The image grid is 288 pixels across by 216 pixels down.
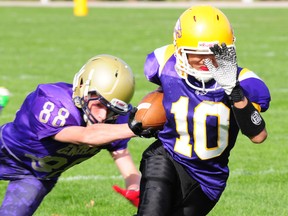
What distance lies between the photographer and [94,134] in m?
4.48

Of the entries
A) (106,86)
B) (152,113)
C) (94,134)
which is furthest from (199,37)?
(94,134)

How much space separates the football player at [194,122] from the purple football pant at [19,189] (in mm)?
771

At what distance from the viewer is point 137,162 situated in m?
7.39

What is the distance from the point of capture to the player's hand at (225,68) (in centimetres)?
396

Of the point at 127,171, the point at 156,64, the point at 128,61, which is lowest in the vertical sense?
the point at 128,61

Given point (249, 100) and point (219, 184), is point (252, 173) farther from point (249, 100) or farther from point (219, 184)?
point (249, 100)

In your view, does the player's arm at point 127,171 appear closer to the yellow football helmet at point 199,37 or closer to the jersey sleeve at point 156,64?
the jersey sleeve at point 156,64

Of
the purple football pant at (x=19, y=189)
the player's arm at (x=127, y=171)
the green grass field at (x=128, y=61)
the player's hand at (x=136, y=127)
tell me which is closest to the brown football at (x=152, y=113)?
the player's hand at (x=136, y=127)

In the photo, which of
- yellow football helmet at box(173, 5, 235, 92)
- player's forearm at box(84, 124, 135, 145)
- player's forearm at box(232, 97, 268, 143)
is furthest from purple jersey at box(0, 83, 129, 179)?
player's forearm at box(232, 97, 268, 143)

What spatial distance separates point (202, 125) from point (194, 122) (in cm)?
5

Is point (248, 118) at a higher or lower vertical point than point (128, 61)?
higher

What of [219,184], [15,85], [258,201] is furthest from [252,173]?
[15,85]

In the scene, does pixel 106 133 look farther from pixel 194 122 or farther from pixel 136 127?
pixel 194 122

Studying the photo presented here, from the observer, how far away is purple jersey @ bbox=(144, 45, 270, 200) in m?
4.43
